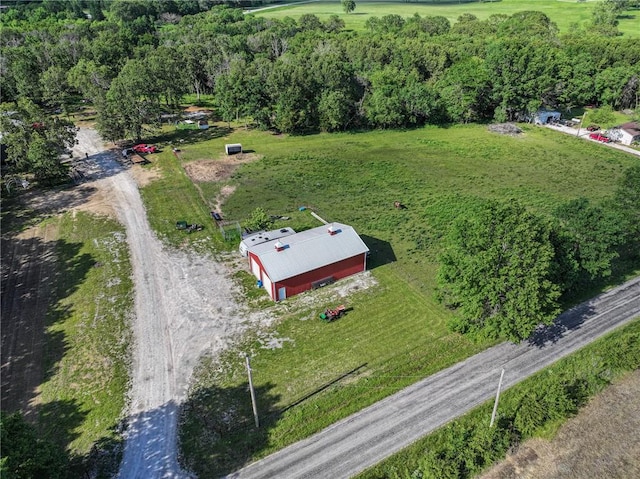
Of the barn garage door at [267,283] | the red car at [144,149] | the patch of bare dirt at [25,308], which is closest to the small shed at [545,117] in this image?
the barn garage door at [267,283]

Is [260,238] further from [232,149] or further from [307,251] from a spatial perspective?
[232,149]

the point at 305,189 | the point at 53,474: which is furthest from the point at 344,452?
the point at 305,189

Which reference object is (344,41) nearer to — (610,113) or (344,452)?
(610,113)

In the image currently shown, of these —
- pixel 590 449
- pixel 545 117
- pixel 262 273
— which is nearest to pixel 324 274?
pixel 262 273

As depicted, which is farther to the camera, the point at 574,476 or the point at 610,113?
the point at 610,113

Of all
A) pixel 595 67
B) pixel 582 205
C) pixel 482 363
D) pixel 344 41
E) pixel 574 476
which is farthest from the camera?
pixel 344 41

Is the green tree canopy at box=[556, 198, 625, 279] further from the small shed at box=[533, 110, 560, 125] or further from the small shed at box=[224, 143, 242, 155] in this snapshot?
the small shed at box=[533, 110, 560, 125]

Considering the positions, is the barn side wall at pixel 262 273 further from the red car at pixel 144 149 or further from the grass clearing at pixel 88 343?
the red car at pixel 144 149
